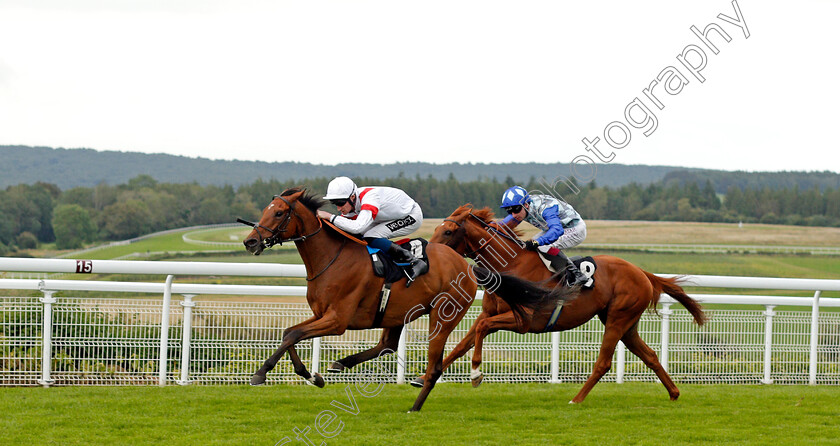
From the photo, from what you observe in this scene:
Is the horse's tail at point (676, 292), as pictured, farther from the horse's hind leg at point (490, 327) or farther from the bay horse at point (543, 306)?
the horse's hind leg at point (490, 327)

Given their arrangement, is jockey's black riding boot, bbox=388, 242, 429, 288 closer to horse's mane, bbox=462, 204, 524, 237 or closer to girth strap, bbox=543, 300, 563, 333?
horse's mane, bbox=462, 204, 524, 237

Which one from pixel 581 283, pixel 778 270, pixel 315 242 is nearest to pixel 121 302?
pixel 315 242

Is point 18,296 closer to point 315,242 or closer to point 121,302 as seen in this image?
point 121,302

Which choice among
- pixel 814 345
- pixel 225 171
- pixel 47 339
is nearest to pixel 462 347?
pixel 47 339

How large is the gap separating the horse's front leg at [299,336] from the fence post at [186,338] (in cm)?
165

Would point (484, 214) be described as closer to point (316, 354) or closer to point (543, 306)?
point (543, 306)

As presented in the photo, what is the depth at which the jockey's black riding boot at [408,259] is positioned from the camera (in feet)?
19.2

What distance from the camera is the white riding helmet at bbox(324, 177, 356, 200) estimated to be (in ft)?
18.9

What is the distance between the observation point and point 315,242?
224 inches

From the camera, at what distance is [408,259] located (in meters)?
5.88

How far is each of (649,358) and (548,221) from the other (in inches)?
54.7

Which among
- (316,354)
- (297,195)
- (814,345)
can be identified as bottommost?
(316,354)

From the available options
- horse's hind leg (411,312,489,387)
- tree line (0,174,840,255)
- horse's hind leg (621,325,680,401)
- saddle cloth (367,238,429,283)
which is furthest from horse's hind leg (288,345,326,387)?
tree line (0,174,840,255)

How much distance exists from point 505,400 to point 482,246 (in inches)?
45.6
